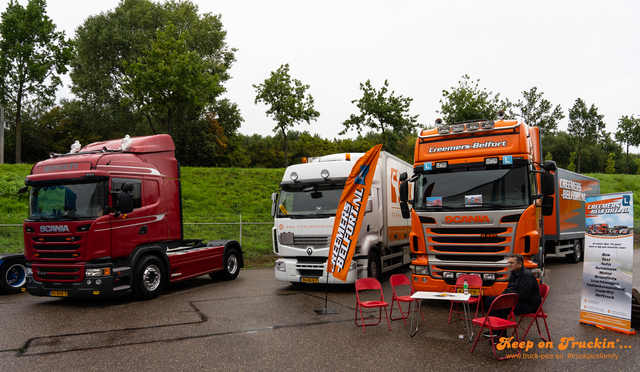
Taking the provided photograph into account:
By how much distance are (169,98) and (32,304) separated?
20875 millimetres

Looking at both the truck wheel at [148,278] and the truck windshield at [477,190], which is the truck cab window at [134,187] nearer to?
the truck wheel at [148,278]

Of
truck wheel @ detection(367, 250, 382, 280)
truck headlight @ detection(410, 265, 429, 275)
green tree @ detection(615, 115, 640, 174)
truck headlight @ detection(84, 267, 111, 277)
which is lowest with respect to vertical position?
truck wheel @ detection(367, 250, 382, 280)

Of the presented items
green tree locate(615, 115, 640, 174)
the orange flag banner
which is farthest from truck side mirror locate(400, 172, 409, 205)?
green tree locate(615, 115, 640, 174)

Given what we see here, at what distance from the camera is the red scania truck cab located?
8.34 meters

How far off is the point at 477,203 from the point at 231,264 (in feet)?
24.8

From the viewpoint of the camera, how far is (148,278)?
9.41 meters

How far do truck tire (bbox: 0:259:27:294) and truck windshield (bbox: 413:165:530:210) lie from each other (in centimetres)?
935

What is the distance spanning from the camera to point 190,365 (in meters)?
5.19

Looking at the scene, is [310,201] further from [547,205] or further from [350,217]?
[547,205]

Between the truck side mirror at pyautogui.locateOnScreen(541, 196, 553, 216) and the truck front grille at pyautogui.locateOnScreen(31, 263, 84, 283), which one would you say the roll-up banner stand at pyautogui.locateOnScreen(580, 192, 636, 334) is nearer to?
the truck side mirror at pyautogui.locateOnScreen(541, 196, 553, 216)

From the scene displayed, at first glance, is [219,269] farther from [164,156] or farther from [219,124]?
[219,124]

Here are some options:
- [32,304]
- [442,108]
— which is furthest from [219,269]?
[442,108]

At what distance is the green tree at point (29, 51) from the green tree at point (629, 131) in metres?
56.2

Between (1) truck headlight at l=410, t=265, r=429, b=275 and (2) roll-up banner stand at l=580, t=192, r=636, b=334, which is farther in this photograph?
(1) truck headlight at l=410, t=265, r=429, b=275
